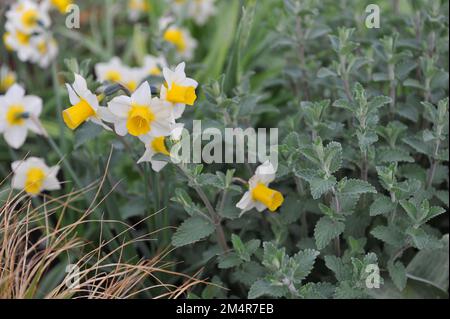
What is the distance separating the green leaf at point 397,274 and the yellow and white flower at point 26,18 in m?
1.27

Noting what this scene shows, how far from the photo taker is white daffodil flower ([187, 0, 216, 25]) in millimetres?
2469

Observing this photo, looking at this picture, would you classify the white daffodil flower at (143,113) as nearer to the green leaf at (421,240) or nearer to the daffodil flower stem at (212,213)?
the daffodil flower stem at (212,213)

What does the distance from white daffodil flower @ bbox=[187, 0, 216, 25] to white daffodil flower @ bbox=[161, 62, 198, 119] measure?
124cm

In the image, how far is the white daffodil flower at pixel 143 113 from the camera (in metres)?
1.22

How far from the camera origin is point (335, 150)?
124 centimetres

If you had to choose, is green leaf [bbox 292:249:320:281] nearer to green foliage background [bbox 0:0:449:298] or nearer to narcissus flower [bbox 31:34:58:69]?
green foliage background [bbox 0:0:449:298]

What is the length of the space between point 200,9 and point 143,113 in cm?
136

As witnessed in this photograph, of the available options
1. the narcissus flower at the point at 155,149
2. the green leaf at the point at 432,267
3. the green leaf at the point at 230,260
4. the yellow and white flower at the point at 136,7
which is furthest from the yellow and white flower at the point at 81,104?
the yellow and white flower at the point at 136,7

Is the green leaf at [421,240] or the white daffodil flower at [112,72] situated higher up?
the white daffodil flower at [112,72]

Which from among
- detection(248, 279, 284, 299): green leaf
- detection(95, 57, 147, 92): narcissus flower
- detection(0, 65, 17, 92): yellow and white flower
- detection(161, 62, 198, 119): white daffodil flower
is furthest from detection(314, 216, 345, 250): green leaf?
detection(0, 65, 17, 92): yellow and white flower

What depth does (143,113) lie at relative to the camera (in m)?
1.22
